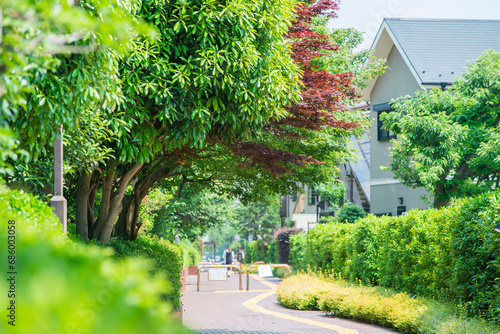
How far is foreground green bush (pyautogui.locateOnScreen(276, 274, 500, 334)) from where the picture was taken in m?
8.11

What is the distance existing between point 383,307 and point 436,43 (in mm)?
21070

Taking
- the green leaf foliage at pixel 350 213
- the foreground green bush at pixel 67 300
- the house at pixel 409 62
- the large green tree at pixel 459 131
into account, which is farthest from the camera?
the green leaf foliage at pixel 350 213

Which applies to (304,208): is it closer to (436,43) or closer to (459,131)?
(436,43)

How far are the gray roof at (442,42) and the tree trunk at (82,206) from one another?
18901 millimetres

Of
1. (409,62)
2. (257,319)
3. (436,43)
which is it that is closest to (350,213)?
(409,62)

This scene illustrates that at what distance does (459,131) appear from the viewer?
16.7 meters

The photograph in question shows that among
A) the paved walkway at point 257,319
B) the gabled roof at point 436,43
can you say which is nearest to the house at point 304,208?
the gabled roof at point 436,43

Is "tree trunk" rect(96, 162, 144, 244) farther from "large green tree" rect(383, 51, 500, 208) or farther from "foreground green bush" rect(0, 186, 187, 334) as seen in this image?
A: "foreground green bush" rect(0, 186, 187, 334)

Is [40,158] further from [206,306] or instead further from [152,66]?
[206,306]

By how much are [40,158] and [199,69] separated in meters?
3.65

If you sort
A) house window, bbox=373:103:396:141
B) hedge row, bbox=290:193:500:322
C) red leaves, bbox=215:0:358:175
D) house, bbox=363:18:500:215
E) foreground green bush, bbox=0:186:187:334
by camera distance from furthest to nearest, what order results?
house window, bbox=373:103:396:141, house, bbox=363:18:500:215, red leaves, bbox=215:0:358:175, hedge row, bbox=290:193:500:322, foreground green bush, bbox=0:186:187:334

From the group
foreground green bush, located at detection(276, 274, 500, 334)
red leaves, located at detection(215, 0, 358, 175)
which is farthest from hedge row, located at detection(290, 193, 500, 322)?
red leaves, located at detection(215, 0, 358, 175)

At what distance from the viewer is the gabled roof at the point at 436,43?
85.1 feet

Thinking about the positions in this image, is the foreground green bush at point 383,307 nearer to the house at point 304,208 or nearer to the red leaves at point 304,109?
the red leaves at point 304,109
